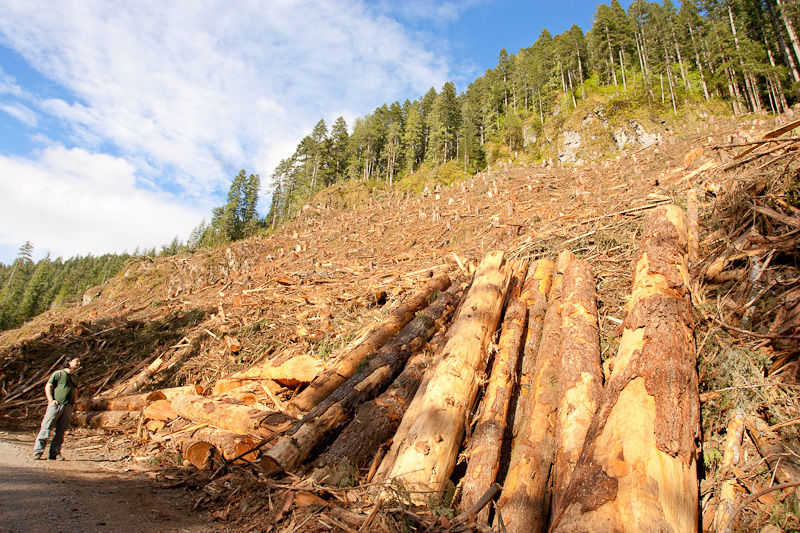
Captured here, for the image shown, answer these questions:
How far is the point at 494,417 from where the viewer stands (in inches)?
145

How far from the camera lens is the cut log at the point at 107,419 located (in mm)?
6082

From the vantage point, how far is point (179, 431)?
508 centimetres

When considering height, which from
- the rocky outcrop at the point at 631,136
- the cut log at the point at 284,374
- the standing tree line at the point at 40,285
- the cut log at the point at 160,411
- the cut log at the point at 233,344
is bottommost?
the cut log at the point at 160,411

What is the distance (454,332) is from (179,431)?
4.33 m

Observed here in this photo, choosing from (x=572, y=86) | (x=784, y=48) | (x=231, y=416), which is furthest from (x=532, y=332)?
(x=572, y=86)

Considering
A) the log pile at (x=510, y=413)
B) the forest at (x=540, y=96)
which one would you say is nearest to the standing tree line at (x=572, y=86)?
the forest at (x=540, y=96)

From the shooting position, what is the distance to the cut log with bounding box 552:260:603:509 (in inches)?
120

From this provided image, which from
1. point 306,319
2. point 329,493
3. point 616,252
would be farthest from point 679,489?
point 306,319

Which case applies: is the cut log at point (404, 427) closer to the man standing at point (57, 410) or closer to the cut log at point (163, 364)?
the man standing at point (57, 410)

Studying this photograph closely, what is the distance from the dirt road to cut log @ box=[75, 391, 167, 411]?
1.68 m

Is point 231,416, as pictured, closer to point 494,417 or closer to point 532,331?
point 494,417

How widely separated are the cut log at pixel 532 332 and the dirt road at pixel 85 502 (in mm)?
3151

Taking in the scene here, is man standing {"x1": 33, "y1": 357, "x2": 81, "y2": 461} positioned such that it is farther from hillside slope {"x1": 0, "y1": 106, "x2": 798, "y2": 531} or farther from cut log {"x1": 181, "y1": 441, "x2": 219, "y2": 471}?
cut log {"x1": 181, "y1": 441, "x2": 219, "y2": 471}

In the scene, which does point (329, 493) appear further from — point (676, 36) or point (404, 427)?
point (676, 36)
